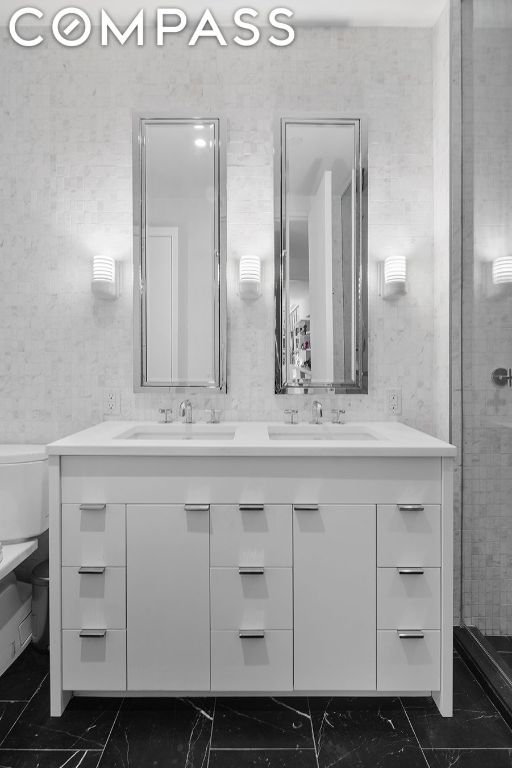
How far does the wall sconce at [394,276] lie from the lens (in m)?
2.12

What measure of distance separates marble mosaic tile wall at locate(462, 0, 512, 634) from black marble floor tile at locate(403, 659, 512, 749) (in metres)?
0.26

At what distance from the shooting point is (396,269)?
2.12 m

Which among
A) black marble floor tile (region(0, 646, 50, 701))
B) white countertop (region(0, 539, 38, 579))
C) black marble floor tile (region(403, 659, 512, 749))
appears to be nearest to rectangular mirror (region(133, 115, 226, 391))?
white countertop (region(0, 539, 38, 579))

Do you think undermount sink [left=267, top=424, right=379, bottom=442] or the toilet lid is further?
undermount sink [left=267, top=424, right=379, bottom=442]

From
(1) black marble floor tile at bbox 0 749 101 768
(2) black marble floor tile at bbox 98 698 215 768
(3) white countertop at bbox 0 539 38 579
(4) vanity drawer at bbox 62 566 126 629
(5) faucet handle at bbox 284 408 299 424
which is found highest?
(5) faucet handle at bbox 284 408 299 424

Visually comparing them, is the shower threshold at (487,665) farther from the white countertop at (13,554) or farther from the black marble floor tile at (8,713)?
the white countertop at (13,554)

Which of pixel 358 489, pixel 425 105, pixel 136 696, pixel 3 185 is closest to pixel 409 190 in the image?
pixel 425 105

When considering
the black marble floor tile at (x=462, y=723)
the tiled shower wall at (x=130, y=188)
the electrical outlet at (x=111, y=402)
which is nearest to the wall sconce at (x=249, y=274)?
the tiled shower wall at (x=130, y=188)

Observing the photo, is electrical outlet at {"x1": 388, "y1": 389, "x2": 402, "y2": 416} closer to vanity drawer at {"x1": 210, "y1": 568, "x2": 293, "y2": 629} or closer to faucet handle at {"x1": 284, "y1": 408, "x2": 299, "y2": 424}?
faucet handle at {"x1": 284, "y1": 408, "x2": 299, "y2": 424}

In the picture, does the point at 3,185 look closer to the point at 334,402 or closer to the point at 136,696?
the point at 334,402

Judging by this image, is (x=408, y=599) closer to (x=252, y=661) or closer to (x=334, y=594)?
(x=334, y=594)

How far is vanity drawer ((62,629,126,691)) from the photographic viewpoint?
63.1 inches

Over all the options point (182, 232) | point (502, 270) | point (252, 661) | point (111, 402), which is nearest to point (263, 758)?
point (252, 661)

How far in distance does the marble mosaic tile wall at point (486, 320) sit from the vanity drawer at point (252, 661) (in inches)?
32.1
